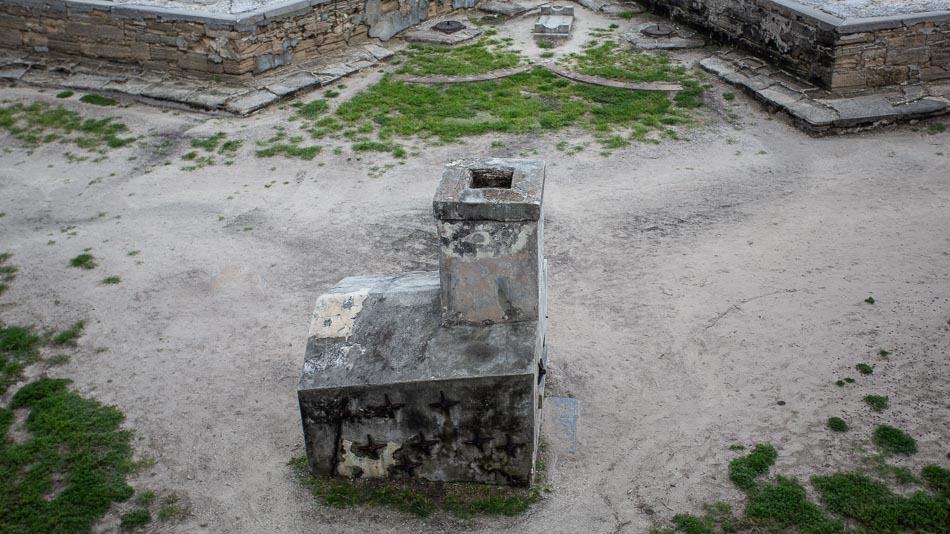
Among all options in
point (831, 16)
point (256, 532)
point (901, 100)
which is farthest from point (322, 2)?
point (256, 532)

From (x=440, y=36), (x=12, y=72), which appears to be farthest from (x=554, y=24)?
(x=12, y=72)

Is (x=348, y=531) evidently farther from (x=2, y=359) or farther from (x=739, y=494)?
(x=2, y=359)

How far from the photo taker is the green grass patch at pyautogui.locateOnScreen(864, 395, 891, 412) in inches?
228

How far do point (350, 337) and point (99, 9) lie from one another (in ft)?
30.9

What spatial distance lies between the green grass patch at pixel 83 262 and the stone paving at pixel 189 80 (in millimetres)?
3639

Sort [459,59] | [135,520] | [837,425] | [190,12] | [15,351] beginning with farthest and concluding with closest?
1. [459,59]
2. [190,12]
3. [15,351]
4. [837,425]
5. [135,520]

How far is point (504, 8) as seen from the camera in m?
15.1

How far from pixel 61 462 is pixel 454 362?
2.93 m

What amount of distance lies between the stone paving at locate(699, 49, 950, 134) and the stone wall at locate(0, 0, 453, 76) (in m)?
6.20

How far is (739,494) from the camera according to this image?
204 inches

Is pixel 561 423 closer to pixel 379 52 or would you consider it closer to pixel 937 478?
pixel 937 478

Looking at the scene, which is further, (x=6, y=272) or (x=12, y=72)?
(x=12, y=72)

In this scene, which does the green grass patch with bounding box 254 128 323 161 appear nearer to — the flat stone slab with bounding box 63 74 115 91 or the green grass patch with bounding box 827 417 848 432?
the flat stone slab with bounding box 63 74 115 91

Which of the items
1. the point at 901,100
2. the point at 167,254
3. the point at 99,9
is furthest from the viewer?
the point at 99,9
